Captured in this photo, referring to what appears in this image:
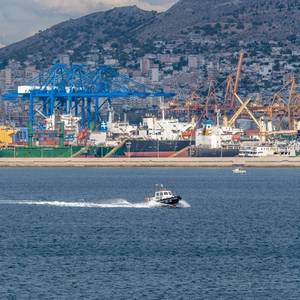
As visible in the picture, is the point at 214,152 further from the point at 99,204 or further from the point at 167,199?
the point at 167,199

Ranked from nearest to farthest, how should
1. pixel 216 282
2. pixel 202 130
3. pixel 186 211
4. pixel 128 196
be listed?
pixel 216 282
pixel 186 211
pixel 128 196
pixel 202 130

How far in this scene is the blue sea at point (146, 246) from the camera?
49.2 metres

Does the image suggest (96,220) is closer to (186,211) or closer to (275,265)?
(186,211)

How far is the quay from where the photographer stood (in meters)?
162

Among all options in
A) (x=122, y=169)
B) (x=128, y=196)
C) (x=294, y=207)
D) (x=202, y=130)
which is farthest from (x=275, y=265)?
(x=202, y=130)

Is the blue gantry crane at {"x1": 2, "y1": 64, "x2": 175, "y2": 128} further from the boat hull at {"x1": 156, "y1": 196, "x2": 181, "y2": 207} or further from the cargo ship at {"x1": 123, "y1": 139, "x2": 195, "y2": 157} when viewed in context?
the boat hull at {"x1": 156, "y1": 196, "x2": 181, "y2": 207}

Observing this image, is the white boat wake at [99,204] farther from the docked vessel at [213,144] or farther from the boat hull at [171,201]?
the docked vessel at [213,144]

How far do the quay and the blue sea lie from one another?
2445 inches

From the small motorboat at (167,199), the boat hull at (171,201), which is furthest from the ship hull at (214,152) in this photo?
the boat hull at (171,201)

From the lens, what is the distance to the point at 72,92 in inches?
7264

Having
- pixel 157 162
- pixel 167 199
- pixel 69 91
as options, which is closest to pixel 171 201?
pixel 167 199

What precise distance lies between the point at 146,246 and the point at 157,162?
4181 inches

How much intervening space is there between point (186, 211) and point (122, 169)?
82.6 m

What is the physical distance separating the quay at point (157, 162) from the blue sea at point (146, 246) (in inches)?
2445
